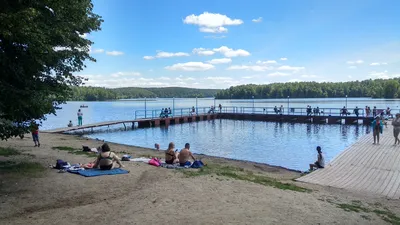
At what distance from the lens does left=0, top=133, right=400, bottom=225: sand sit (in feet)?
19.2

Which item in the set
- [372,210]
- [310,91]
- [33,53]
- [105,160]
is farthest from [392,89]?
[33,53]

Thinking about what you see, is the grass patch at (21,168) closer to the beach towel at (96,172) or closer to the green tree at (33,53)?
the beach towel at (96,172)

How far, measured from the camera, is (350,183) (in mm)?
10227

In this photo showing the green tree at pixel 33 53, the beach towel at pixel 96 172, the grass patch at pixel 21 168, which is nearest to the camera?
the green tree at pixel 33 53

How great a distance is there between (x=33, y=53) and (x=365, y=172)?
10.7 metres

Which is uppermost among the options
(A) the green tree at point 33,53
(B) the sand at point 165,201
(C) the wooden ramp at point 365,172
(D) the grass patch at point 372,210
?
(A) the green tree at point 33,53

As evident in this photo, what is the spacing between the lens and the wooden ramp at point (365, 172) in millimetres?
9769

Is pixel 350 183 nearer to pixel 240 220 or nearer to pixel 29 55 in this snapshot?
pixel 240 220

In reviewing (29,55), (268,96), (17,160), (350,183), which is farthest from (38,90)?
(268,96)

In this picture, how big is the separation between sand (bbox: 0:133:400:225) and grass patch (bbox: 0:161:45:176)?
15.8 inches

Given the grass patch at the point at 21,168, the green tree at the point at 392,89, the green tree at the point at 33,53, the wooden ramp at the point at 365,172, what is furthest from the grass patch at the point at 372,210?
the green tree at the point at 392,89

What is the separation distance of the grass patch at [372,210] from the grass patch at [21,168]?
318 inches

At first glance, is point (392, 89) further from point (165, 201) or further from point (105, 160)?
point (165, 201)

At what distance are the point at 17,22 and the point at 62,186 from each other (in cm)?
403
